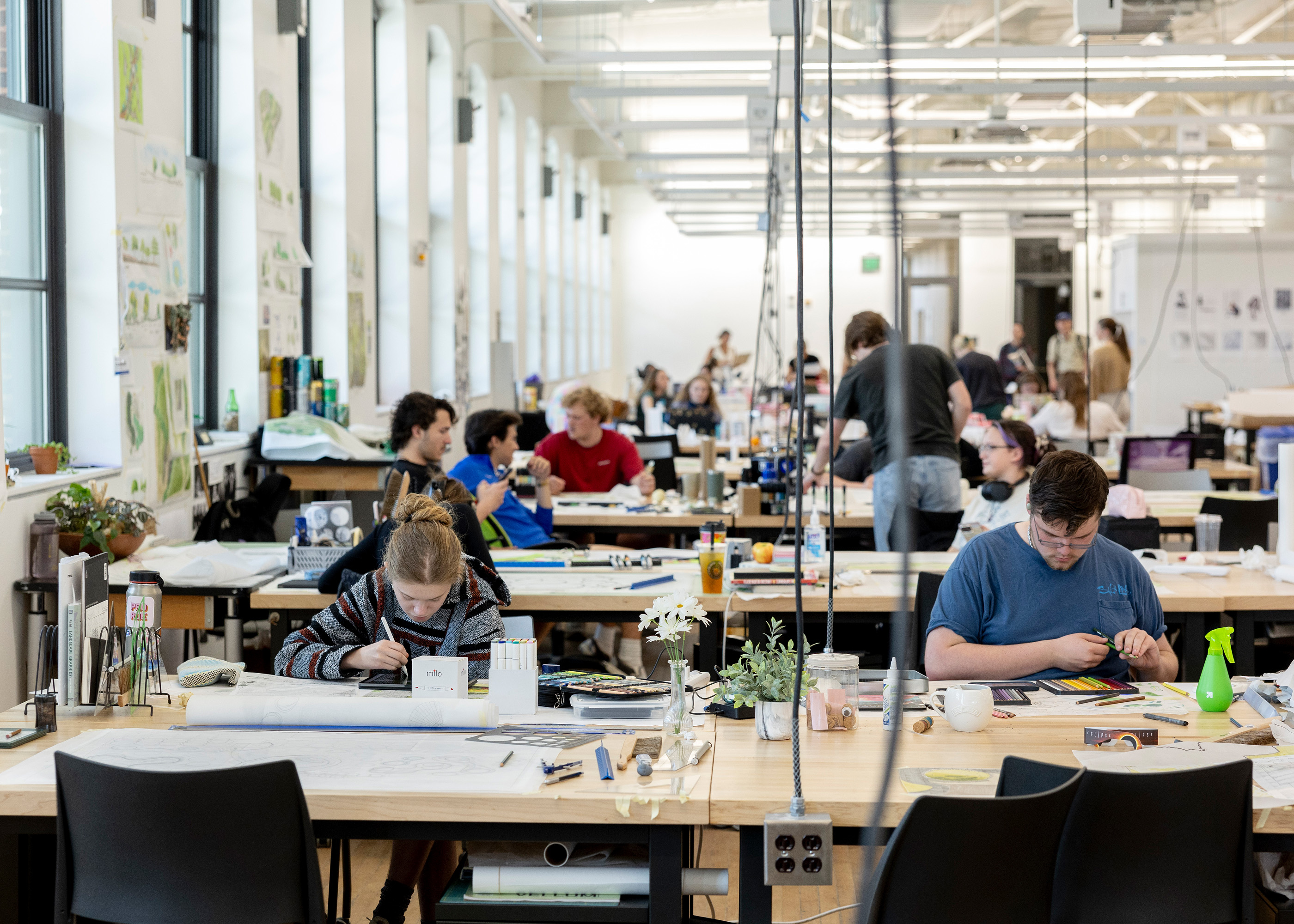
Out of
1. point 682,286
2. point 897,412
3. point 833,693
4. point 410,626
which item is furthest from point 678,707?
point 682,286

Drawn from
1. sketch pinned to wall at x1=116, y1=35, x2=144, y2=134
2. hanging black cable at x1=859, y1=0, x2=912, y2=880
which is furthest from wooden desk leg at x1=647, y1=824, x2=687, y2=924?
sketch pinned to wall at x1=116, y1=35, x2=144, y2=134

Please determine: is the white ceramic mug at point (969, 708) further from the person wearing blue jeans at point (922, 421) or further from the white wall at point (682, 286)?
the white wall at point (682, 286)

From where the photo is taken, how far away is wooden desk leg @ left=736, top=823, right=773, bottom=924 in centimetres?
205

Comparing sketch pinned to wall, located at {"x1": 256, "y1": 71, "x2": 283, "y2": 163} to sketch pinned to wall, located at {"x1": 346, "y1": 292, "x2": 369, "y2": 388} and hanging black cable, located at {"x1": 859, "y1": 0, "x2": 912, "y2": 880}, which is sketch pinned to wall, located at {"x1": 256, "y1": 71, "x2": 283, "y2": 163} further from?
hanging black cable, located at {"x1": 859, "y1": 0, "x2": 912, "y2": 880}

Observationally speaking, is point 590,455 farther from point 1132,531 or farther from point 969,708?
point 969,708

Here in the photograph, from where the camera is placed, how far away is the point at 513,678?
2.63 m

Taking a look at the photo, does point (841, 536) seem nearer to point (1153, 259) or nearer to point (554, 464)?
point (554, 464)

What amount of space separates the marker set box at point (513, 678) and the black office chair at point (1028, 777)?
100 cm

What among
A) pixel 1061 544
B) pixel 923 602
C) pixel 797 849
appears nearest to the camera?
pixel 797 849

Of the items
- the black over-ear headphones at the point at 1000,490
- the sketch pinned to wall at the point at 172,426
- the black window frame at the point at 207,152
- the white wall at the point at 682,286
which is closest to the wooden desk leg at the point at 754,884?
the black over-ear headphones at the point at 1000,490

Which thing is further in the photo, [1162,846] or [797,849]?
[1162,846]

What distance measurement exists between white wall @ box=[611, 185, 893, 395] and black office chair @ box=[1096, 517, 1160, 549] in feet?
52.9

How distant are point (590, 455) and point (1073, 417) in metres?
4.72

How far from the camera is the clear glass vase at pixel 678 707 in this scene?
2400 millimetres
